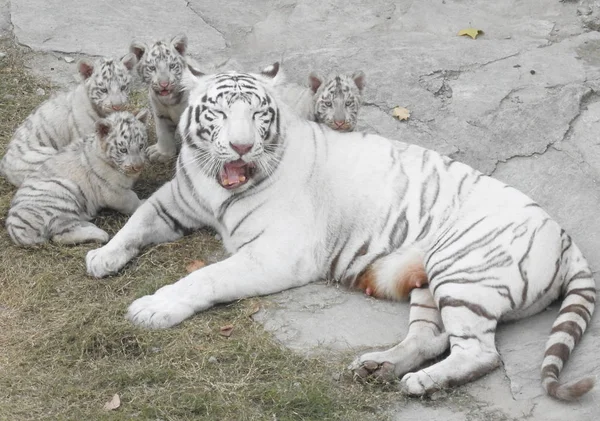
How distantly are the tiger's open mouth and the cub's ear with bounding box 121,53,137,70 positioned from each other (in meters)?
1.49

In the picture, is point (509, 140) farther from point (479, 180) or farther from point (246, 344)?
point (246, 344)

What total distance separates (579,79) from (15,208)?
3.56 m

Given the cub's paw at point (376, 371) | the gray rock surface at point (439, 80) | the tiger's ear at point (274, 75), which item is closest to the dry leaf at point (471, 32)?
the gray rock surface at point (439, 80)

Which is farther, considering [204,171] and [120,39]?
[120,39]

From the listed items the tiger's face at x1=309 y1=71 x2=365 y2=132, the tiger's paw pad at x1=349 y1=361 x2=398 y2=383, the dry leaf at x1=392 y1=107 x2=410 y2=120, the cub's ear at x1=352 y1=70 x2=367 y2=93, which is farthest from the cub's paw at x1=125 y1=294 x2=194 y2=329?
the dry leaf at x1=392 y1=107 x2=410 y2=120

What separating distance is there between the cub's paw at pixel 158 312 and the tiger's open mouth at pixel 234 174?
627 millimetres

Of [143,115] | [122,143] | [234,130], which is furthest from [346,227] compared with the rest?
[143,115]

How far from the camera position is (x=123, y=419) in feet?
12.8

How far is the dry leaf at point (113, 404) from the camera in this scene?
398 cm

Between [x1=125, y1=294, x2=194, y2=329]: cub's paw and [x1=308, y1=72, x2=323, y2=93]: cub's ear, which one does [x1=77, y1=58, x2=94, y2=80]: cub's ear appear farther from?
[x1=125, y1=294, x2=194, y2=329]: cub's paw

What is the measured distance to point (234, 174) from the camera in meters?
4.80

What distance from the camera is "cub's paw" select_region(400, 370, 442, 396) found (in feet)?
13.2

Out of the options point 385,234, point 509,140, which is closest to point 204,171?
point 385,234

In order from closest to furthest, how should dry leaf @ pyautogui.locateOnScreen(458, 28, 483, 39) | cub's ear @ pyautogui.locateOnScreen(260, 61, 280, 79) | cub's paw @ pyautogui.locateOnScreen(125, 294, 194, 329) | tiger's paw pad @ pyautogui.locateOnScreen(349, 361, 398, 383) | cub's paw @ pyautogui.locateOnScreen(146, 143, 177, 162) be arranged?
tiger's paw pad @ pyautogui.locateOnScreen(349, 361, 398, 383) → cub's paw @ pyautogui.locateOnScreen(125, 294, 194, 329) → cub's ear @ pyautogui.locateOnScreen(260, 61, 280, 79) → cub's paw @ pyautogui.locateOnScreen(146, 143, 177, 162) → dry leaf @ pyautogui.locateOnScreen(458, 28, 483, 39)
